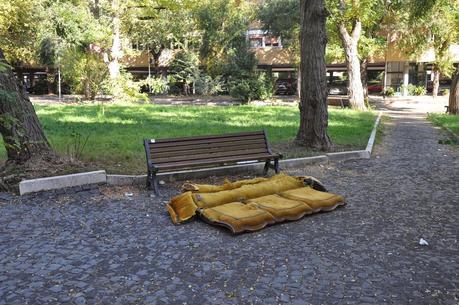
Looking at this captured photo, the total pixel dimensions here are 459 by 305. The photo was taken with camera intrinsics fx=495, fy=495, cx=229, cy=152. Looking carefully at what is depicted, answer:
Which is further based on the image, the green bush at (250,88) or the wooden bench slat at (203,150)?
the green bush at (250,88)

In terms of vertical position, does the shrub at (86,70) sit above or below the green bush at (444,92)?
above

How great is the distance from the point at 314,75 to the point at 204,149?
12.7 feet

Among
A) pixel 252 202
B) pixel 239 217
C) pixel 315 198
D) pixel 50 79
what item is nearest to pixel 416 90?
pixel 50 79

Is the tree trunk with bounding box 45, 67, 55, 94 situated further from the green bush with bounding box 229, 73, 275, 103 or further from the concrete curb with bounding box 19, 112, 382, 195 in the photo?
the concrete curb with bounding box 19, 112, 382, 195

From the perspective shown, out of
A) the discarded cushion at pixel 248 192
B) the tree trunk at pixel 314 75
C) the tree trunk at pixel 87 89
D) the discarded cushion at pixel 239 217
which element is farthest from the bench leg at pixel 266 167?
the tree trunk at pixel 87 89

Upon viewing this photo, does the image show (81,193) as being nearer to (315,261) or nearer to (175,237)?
(175,237)

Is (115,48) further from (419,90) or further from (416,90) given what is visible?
(419,90)

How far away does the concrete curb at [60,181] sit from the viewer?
7328 mm

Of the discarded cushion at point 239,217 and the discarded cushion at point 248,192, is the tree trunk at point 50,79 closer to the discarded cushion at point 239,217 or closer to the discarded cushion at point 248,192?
the discarded cushion at point 248,192

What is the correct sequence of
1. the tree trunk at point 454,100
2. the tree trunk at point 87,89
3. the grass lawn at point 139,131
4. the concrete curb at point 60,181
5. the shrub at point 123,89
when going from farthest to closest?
the tree trunk at point 87,89
the shrub at point 123,89
the tree trunk at point 454,100
the grass lawn at point 139,131
the concrete curb at point 60,181

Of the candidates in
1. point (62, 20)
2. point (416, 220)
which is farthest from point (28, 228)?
point (62, 20)

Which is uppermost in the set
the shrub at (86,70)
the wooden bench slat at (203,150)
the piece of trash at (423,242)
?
the shrub at (86,70)

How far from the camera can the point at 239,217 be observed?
19.1 ft

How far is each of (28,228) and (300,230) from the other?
3250mm
